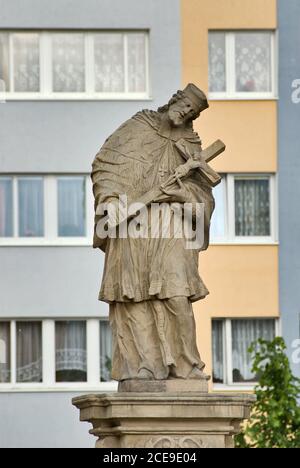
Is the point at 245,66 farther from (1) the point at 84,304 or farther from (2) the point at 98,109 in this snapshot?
(1) the point at 84,304

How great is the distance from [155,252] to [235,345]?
20.0m

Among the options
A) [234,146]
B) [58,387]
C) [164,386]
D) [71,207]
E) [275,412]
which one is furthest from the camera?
[71,207]

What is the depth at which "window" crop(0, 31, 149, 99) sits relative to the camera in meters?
42.0

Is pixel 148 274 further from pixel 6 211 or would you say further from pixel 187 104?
Result: pixel 6 211

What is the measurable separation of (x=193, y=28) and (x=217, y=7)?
0.65m

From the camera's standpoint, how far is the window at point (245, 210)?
4200 centimetres

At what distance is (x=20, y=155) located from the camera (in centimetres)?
4150

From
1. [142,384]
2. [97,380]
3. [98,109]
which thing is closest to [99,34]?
[98,109]

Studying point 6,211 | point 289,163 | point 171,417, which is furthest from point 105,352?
point 171,417

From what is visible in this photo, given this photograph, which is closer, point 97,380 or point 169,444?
point 169,444

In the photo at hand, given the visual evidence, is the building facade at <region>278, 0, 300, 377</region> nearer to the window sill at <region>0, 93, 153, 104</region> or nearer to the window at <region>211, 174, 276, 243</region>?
the window at <region>211, 174, 276, 243</region>

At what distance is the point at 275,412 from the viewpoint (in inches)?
1293

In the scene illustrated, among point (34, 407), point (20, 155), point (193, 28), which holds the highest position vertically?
point (193, 28)

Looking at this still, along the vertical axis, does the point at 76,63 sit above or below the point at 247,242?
above
